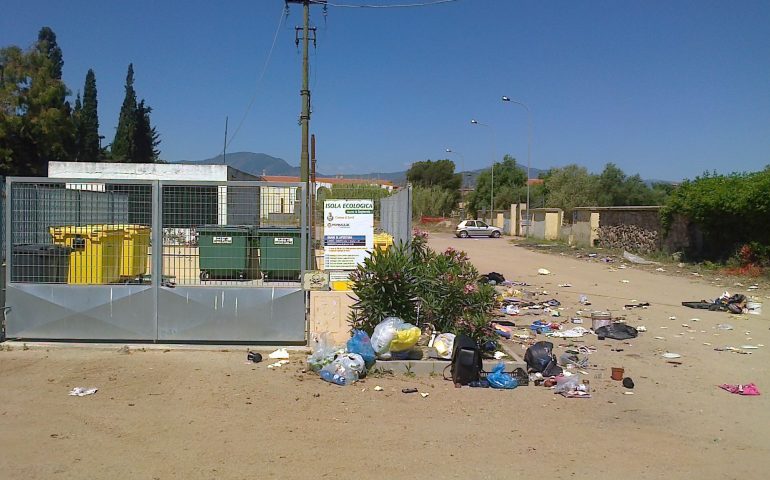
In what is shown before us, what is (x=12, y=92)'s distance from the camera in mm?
45000

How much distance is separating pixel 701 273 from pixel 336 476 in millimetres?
19915

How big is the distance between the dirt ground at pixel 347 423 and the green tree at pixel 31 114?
4295 centimetres

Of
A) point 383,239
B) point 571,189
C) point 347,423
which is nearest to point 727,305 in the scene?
point 383,239

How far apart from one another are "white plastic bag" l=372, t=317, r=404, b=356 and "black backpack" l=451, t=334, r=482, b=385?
83cm

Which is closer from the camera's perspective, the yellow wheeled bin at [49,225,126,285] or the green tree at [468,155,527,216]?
the yellow wheeled bin at [49,225,126,285]

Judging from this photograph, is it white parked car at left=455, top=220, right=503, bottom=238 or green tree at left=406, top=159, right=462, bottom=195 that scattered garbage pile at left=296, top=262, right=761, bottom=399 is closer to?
white parked car at left=455, top=220, right=503, bottom=238

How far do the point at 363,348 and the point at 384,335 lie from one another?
30 centimetres

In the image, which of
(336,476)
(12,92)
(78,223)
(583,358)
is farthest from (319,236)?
(12,92)

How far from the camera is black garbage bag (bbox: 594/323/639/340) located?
10336 millimetres

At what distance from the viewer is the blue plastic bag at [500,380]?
7.11 m

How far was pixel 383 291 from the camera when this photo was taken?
26.9 feet

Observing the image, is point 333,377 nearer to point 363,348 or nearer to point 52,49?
point 363,348

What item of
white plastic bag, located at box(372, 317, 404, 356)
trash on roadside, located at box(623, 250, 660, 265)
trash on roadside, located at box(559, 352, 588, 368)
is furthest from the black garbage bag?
trash on roadside, located at box(623, 250, 660, 265)

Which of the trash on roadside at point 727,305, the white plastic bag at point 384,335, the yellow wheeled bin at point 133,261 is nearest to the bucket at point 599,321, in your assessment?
the trash on roadside at point 727,305
